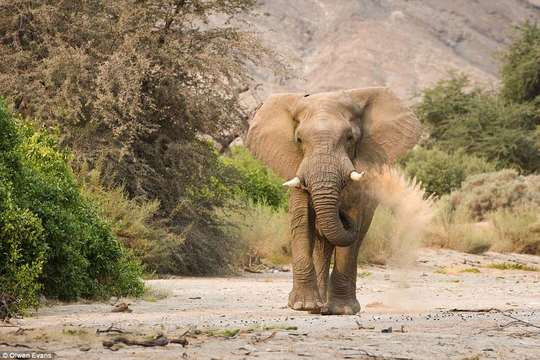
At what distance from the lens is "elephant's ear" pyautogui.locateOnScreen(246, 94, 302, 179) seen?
1199 cm

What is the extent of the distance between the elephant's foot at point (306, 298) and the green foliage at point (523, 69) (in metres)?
38.8

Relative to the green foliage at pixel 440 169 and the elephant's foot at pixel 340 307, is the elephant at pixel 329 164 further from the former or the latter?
the green foliage at pixel 440 169

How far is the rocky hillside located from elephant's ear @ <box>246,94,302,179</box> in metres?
53.1

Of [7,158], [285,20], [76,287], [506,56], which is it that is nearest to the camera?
[7,158]

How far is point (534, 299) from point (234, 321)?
662 centimetres

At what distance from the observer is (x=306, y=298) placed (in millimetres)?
11383

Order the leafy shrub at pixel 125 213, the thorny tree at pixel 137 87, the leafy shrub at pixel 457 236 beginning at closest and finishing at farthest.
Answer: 1. the leafy shrub at pixel 125 213
2. the thorny tree at pixel 137 87
3. the leafy shrub at pixel 457 236

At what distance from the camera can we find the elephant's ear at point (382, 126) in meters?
12.2

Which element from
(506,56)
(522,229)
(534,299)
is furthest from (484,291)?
(506,56)

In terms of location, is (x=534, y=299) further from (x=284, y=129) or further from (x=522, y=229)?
(x=522, y=229)

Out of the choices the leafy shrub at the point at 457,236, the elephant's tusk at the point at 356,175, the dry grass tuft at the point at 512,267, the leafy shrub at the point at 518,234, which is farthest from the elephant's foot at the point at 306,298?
the leafy shrub at the point at 518,234

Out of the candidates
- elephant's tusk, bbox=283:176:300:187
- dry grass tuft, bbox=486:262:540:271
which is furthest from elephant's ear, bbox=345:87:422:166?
dry grass tuft, bbox=486:262:540:271

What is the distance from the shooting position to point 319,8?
260 feet

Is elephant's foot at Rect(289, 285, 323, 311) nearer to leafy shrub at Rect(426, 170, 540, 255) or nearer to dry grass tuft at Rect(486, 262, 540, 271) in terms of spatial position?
dry grass tuft at Rect(486, 262, 540, 271)
